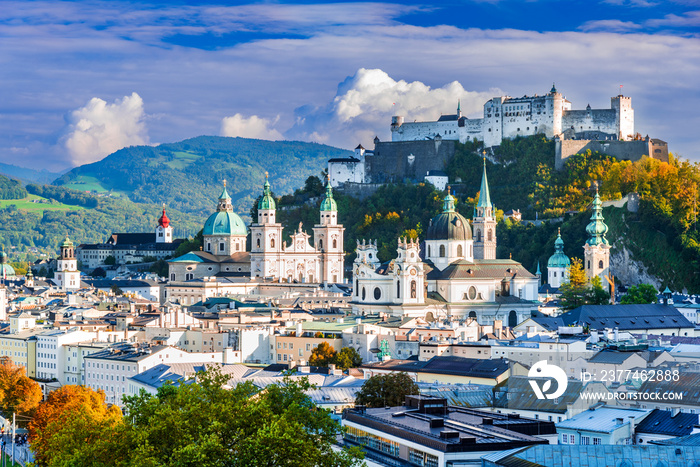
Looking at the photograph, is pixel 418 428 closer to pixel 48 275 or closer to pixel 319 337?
→ pixel 319 337

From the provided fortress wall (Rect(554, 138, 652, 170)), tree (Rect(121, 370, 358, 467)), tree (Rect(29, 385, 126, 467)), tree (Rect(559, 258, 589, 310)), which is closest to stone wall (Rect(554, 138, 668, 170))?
fortress wall (Rect(554, 138, 652, 170))

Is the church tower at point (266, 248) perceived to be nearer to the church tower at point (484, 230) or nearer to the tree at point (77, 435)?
the church tower at point (484, 230)

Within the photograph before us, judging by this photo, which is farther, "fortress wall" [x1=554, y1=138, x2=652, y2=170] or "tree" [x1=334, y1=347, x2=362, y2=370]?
"fortress wall" [x1=554, y1=138, x2=652, y2=170]

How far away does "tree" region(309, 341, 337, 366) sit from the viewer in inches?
3002

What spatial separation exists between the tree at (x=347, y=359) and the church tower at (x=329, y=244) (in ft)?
182

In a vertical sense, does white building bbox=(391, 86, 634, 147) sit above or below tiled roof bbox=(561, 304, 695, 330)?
above

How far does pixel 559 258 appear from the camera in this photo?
121 metres

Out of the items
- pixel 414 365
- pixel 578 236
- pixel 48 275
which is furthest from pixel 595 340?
pixel 48 275

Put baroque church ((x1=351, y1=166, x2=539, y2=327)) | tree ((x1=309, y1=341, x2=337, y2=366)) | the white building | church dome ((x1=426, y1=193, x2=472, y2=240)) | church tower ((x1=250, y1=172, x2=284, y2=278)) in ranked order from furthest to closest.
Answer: the white building → church tower ((x1=250, y1=172, x2=284, y2=278)) → church dome ((x1=426, y1=193, x2=472, y2=240)) → baroque church ((x1=351, y1=166, x2=539, y2=327)) → tree ((x1=309, y1=341, x2=337, y2=366))

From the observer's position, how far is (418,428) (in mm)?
41094

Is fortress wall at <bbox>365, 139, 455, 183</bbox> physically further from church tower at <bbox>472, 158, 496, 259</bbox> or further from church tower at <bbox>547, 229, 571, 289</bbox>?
church tower at <bbox>547, 229, 571, 289</bbox>

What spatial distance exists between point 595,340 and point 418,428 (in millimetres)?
35033

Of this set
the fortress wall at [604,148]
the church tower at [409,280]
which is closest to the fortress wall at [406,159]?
the fortress wall at [604,148]

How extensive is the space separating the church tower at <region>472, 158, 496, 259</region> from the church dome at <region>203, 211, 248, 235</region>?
31453 mm
